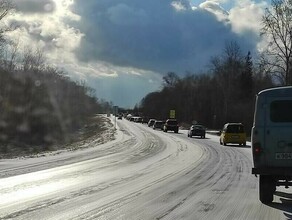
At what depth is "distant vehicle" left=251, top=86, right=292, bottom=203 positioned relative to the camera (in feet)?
35.1

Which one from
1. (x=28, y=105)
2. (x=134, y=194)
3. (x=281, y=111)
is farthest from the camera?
Answer: (x=28, y=105)

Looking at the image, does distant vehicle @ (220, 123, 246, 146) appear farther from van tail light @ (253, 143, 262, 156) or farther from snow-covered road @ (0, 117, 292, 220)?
van tail light @ (253, 143, 262, 156)

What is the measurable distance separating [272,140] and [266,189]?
3.78 feet

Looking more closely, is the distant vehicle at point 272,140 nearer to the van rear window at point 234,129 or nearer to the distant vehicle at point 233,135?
the distant vehicle at point 233,135

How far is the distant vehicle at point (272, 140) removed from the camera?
10.7 metres

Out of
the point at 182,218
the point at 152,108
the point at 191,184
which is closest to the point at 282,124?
the point at 182,218

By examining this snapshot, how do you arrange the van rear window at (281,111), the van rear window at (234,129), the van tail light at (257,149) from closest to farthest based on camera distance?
the van tail light at (257,149), the van rear window at (281,111), the van rear window at (234,129)

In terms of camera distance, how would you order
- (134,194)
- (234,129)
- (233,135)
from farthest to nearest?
1. (234,129)
2. (233,135)
3. (134,194)

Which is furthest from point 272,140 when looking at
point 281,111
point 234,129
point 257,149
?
point 234,129

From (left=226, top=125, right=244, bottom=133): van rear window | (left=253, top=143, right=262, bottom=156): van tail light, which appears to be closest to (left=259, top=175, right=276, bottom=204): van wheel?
(left=253, top=143, right=262, bottom=156): van tail light

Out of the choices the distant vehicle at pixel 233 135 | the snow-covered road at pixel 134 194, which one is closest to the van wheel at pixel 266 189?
the snow-covered road at pixel 134 194

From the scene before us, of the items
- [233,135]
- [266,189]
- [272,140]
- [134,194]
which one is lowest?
[134,194]

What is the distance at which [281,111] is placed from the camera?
36.3 ft

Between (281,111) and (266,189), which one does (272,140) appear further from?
(266,189)
